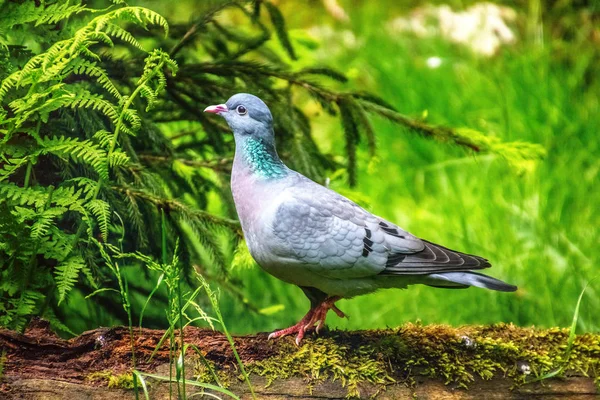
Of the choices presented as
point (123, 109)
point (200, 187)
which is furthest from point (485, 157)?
point (123, 109)

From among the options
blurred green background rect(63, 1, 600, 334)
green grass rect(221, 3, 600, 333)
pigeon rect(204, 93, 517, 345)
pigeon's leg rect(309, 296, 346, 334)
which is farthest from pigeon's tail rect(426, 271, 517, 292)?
green grass rect(221, 3, 600, 333)

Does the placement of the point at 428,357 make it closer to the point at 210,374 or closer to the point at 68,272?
the point at 210,374

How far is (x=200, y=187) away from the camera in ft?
12.5

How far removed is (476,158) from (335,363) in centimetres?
293

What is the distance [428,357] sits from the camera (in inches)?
116

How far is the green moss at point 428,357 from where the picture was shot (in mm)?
2809

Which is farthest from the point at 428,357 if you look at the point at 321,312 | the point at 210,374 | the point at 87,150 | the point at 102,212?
the point at 87,150

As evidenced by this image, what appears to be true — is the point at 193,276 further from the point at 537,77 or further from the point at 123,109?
the point at 537,77

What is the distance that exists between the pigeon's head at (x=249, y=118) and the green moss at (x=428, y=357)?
0.86m

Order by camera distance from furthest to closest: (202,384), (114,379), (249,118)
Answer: (249,118) → (114,379) → (202,384)

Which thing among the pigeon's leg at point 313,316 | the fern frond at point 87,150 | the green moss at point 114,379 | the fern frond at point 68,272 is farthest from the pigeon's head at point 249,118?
the green moss at point 114,379

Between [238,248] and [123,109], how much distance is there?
98cm

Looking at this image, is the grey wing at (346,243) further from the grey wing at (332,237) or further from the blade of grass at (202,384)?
the blade of grass at (202,384)

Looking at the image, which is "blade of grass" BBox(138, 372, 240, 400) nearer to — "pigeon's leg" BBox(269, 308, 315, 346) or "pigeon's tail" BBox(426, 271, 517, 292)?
"pigeon's leg" BBox(269, 308, 315, 346)
